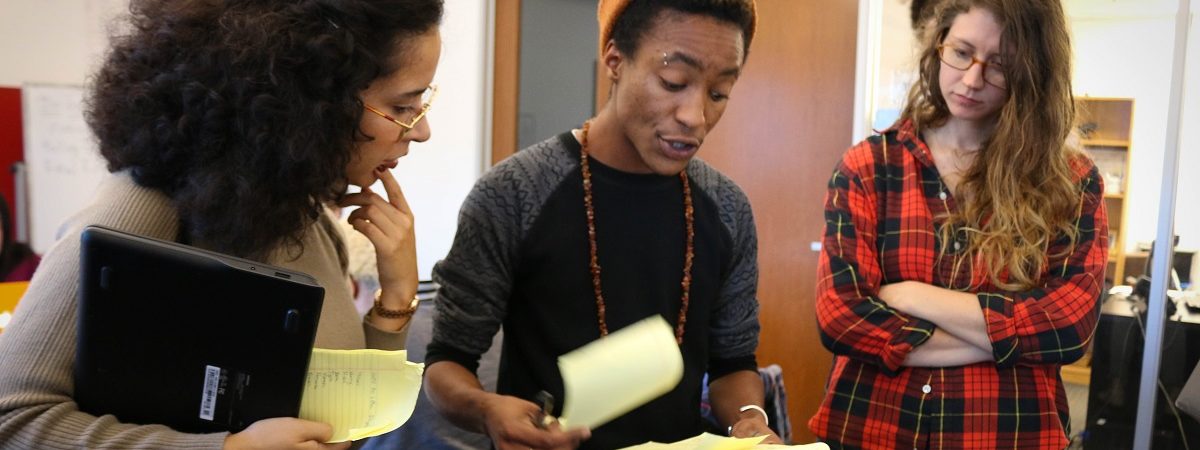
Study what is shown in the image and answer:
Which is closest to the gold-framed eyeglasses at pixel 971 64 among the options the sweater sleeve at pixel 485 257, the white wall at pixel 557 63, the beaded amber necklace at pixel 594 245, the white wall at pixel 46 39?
the beaded amber necklace at pixel 594 245

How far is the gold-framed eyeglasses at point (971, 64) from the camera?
1.56m

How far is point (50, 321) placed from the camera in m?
0.82

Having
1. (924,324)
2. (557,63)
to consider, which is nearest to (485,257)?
(924,324)

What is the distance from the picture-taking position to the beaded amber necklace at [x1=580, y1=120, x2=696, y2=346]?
1345 mm

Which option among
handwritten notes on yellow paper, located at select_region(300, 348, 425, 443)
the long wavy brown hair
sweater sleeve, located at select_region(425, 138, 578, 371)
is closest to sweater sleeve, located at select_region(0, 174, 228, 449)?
handwritten notes on yellow paper, located at select_region(300, 348, 425, 443)

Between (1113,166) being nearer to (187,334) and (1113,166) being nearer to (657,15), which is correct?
(657,15)

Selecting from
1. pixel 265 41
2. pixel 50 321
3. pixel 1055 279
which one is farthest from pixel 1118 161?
pixel 50 321

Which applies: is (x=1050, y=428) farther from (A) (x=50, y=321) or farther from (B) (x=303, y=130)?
(A) (x=50, y=321)

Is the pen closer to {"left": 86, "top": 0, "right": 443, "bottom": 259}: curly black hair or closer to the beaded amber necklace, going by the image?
the beaded amber necklace

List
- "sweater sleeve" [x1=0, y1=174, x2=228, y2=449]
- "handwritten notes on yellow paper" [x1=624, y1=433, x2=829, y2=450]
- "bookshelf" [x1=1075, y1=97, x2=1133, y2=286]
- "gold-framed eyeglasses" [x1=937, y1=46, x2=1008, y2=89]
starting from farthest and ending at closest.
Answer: "bookshelf" [x1=1075, y1=97, x2=1133, y2=286] < "gold-framed eyeglasses" [x1=937, y1=46, x2=1008, y2=89] < "handwritten notes on yellow paper" [x1=624, y1=433, x2=829, y2=450] < "sweater sleeve" [x1=0, y1=174, x2=228, y2=449]

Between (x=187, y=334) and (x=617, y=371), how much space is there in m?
0.44

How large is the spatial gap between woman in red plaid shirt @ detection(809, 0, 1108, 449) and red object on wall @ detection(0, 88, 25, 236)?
4.44 m

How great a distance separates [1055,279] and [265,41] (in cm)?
131

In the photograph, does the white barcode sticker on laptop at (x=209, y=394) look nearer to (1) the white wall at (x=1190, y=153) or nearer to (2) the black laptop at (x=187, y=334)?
(2) the black laptop at (x=187, y=334)
